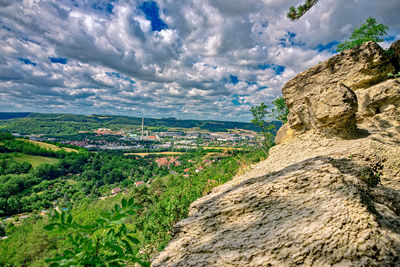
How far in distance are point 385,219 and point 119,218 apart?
16.9ft

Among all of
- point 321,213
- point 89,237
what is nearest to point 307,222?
point 321,213

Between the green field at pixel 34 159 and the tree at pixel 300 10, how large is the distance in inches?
5594

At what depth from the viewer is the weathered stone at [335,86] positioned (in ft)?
30.6

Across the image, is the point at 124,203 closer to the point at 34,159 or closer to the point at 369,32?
the point at 369,32

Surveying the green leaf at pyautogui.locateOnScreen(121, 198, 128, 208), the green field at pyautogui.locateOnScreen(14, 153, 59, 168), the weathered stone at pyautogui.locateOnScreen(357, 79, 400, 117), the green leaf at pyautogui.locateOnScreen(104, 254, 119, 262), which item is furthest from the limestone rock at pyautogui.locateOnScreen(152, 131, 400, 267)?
the green field at pyautogui.locateOnScreen(14, 153, 59, 168)

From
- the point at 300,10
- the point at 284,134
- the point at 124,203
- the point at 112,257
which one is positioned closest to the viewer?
the point at 112,257

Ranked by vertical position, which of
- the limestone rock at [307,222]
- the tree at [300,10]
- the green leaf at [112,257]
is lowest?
the limestone rock at [307,222]

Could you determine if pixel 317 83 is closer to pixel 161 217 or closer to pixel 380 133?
pixel 380 133

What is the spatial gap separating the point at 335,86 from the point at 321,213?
28.9 feet

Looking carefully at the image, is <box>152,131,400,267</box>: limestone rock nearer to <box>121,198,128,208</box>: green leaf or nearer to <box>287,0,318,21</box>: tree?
<box>121,198,128,208</box>: green leaf

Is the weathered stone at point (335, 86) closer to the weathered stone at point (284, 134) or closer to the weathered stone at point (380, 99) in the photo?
the weathered stone at point (380, 99)

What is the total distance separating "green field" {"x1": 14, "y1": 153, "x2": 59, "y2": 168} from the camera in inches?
4171

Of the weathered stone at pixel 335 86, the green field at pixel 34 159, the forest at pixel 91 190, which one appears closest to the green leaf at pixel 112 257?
the forest at pixel 91 190

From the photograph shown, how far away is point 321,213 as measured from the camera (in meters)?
3.91
